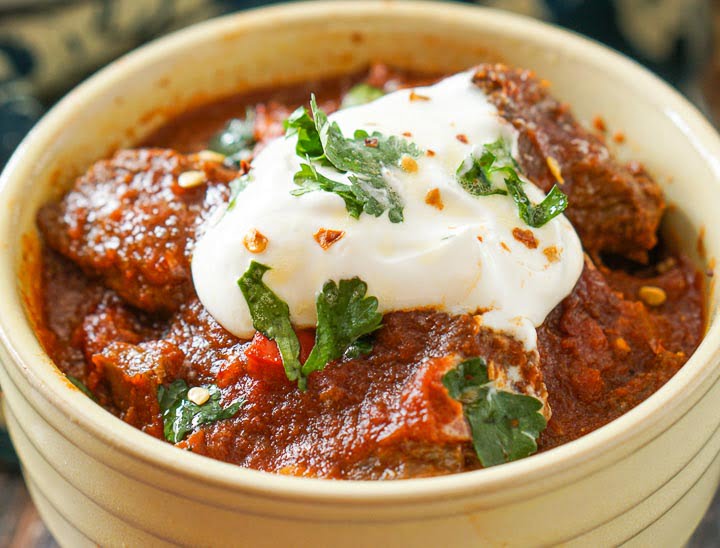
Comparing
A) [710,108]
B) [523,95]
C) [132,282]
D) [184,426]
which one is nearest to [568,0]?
[710,108]

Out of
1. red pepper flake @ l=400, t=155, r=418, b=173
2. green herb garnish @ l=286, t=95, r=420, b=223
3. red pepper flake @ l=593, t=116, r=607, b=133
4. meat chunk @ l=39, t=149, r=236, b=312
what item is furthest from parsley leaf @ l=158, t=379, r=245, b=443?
red pepper flake @ l=593, t=116, r=607, b=133

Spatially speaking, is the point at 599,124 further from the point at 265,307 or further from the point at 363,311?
the point at 265,307

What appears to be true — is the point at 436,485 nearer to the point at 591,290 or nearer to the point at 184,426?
the point at 184,426

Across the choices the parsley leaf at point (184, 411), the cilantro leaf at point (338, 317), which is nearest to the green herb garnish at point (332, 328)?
the cilantro leaf at point (338, 317)

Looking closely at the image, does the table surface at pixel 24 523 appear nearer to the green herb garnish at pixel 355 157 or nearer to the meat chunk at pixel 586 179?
the meat chunk at pixel 586 179

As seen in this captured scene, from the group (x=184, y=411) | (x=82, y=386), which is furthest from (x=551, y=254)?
(x=82, y=386)

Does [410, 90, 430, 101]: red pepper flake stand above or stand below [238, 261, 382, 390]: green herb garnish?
above

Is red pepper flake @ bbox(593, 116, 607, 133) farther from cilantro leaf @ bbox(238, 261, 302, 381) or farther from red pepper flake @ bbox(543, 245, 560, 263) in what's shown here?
cilantro leaf @ bbox(238, 261, 302, 381)

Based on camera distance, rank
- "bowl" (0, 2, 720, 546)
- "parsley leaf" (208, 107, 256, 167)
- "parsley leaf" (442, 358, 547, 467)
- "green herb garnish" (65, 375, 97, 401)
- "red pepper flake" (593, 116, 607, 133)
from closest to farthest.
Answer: "bowl" (0, 2, 720, 546) < "parsley leaf" (442, 358, 547, 467) < "green herb garnish" (65, 375, 97, 401) < "parsley leaf" (208, 107, 256, 167) < "red pepper flake" (593, 116, 607, 133)
